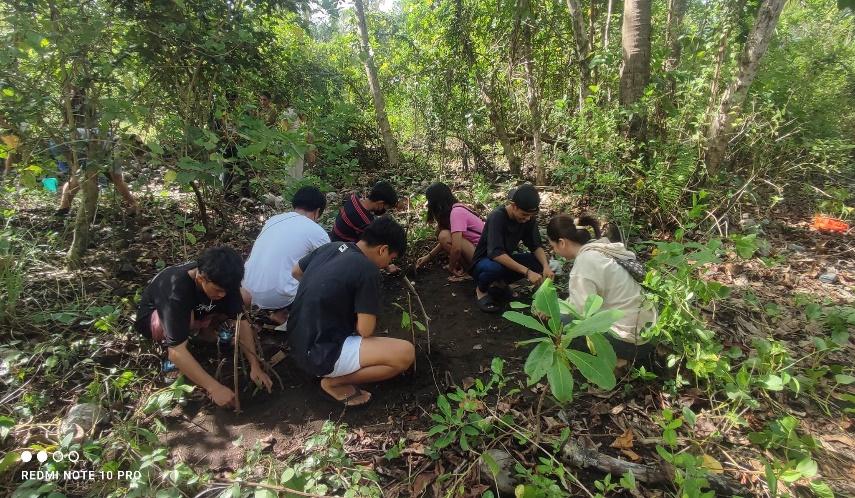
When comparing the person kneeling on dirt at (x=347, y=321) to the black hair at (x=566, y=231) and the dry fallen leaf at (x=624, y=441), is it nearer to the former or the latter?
the black hair at (x=566, y=231)

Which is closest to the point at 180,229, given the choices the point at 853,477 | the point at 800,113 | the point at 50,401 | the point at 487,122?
the point at 50,401

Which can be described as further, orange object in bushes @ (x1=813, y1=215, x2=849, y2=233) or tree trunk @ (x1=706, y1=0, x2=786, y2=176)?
orange object in bushes @ (x1=813, y1=215, x2=849, y2=233)

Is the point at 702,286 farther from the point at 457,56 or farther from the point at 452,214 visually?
the point at 457,56

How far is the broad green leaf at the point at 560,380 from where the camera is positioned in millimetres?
1408

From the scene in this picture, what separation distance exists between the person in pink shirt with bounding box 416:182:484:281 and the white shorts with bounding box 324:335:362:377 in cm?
183

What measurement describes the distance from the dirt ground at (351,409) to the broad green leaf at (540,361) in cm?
124

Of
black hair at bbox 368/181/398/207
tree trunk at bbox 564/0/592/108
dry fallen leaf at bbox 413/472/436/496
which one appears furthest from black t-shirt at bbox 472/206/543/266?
tree trunk at bbox 564/0/592/108

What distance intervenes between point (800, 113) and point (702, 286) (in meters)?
4.55

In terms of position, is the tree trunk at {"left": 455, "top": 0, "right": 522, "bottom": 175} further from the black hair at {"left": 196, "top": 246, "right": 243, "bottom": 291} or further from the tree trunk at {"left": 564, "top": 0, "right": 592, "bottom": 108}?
the black hair at {"left": 196, "top": 246, "right": 243, "bottom": 291}

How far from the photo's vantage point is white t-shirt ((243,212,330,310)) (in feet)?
10.4

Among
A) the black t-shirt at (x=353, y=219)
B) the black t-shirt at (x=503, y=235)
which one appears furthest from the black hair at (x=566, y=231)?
the black t-shirt at (x=353, y=219)

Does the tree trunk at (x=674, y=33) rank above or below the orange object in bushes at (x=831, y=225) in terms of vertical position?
above

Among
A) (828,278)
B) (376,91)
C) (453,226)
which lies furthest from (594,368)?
(376,91)

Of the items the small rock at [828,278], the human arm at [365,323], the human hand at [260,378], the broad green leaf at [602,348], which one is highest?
the broad green leaf at [602,348]
